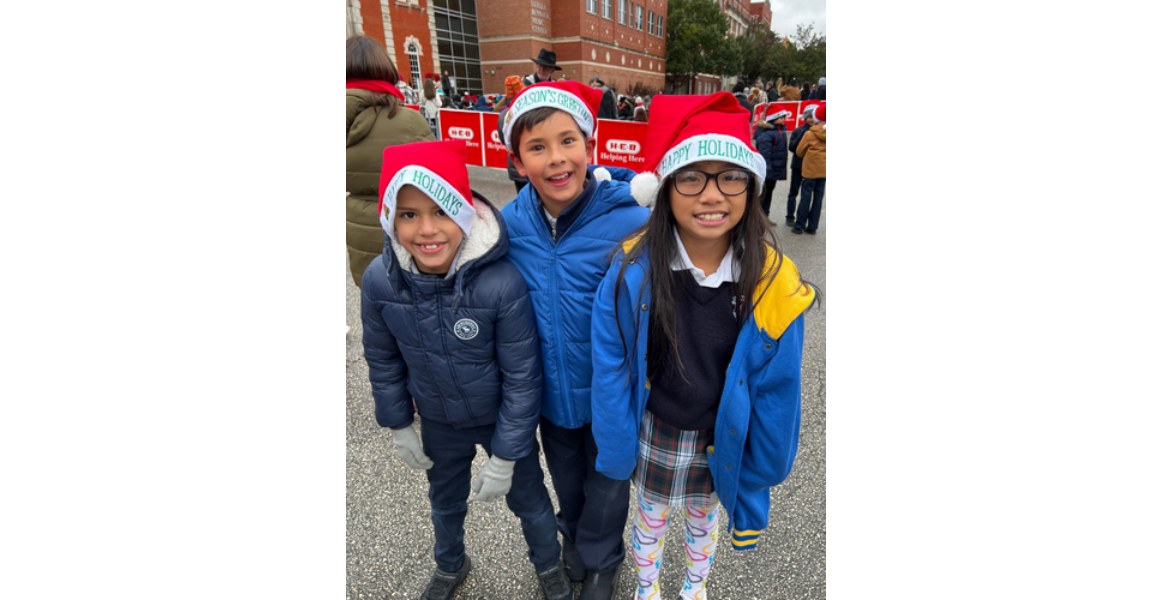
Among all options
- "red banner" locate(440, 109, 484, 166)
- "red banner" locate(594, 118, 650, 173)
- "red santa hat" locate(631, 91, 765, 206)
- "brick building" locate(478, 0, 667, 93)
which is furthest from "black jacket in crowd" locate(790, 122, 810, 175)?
"brick building" locate(478, 0, 667, 93)

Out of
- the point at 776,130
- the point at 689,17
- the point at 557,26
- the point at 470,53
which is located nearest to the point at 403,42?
the point at 470,53

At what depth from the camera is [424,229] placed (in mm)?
1537

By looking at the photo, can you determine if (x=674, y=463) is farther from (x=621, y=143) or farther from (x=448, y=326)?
(x=621, y=143)

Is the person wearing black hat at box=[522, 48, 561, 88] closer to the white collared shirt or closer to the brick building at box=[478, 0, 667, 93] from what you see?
the white collared shirt

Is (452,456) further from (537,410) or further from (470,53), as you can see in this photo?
(470,53)

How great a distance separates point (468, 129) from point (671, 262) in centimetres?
985

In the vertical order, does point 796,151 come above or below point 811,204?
above

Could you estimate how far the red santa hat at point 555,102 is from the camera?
5.68ft

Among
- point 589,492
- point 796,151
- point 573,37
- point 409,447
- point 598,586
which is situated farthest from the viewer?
point 573,37

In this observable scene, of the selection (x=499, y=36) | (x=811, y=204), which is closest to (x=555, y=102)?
(x=811, y=204)

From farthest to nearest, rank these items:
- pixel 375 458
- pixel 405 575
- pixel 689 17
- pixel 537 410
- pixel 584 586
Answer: pixel 689 17
pixel 375 458
pixel 405 575
pixel 584 586
pixel 537 410

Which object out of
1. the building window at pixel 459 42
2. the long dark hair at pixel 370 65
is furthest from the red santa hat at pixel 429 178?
the building window at pixel 459 42

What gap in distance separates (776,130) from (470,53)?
30299mm

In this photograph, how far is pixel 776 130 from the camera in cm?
727
